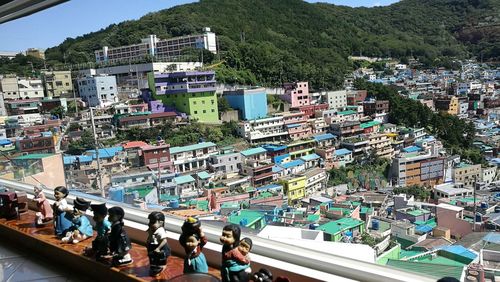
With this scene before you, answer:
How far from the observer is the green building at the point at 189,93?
434 inches

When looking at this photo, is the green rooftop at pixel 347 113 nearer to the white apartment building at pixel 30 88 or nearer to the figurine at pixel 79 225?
the white apartment building at pixel 30 88

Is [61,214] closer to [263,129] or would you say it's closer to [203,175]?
[203,175]

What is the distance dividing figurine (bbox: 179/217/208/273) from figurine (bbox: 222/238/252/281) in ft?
0.18

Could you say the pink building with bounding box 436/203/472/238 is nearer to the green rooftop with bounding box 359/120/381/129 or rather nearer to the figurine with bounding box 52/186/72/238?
the figurine with bounding box 52/186/72/238

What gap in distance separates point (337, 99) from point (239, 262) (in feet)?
45.3

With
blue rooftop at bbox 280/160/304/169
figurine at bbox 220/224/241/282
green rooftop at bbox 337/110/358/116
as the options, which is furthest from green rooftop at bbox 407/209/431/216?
green rooftop at bbox 337/110/358/116

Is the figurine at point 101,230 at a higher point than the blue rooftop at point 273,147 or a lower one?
higher

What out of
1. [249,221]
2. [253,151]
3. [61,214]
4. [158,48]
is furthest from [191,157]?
[61,214]

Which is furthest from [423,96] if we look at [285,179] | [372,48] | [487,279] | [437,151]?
[487,279]

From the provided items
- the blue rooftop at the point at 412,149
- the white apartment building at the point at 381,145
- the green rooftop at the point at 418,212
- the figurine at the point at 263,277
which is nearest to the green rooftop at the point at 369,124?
the white apartment building at the point at 381,145

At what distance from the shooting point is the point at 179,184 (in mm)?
7121

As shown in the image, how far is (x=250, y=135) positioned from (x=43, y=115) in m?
5.06

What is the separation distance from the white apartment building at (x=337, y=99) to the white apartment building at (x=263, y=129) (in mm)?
3527

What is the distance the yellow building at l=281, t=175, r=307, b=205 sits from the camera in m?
8.17
